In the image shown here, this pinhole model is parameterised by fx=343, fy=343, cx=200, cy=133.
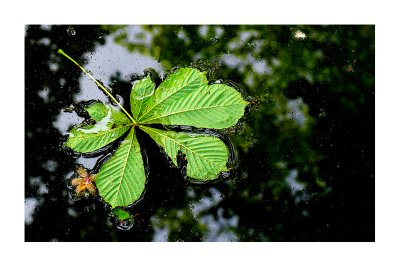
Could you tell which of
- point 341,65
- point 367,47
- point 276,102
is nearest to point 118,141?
point 276,102

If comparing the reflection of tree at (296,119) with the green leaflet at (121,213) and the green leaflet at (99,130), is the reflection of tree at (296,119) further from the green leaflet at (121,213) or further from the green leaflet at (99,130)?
the green leaflet at (121,213)

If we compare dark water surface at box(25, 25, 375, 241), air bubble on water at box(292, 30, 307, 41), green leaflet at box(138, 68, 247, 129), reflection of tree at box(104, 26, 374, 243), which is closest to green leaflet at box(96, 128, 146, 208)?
dark water surface at box(25, 25, 375, 241)

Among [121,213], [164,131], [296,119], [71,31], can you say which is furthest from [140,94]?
[296,119]

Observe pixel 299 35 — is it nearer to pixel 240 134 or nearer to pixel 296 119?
pixel 296 119

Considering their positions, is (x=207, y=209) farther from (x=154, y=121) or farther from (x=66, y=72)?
(x=66, y=72)

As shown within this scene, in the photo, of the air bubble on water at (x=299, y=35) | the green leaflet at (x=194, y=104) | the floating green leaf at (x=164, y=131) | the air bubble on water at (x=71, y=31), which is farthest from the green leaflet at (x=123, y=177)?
the air bubble on water at (x=299, y=35)
